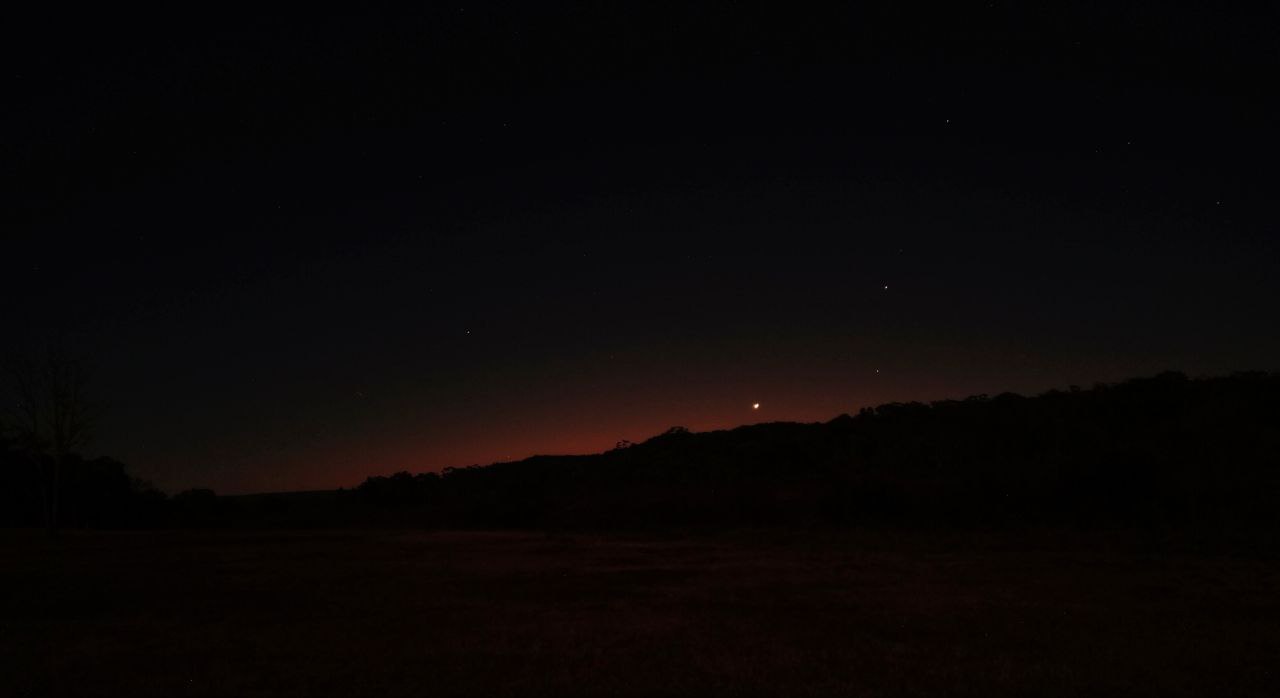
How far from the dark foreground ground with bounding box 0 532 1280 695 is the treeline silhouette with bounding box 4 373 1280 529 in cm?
691

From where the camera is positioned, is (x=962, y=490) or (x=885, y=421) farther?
(x=885, y=421)

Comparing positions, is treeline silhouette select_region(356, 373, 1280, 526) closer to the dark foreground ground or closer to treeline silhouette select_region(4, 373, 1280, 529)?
treeline silhouette select_region(4, 373, 1280, 529)

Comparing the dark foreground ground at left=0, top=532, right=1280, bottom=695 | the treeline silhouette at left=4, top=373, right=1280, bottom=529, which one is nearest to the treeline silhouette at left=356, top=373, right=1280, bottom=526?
the treeline silhouette at left=4, top=373, right=1280, bottom=529

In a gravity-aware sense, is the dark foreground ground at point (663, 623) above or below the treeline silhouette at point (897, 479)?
below

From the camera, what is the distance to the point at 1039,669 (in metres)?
10.6

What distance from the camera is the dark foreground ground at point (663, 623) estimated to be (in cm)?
1044

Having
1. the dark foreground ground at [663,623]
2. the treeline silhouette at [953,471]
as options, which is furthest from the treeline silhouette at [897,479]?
the dark foreground ground at [663,623]

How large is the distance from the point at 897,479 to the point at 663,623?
2964cm

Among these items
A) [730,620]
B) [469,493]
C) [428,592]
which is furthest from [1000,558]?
[469,493]

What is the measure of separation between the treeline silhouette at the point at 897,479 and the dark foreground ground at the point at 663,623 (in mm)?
6909

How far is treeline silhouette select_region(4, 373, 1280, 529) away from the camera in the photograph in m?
31.3

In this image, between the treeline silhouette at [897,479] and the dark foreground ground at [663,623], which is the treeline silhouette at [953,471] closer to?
the treeline silhouette at [897,479]

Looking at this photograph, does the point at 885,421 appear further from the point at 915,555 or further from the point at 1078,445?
the point at 915,555

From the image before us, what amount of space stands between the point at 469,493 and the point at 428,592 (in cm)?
4755
